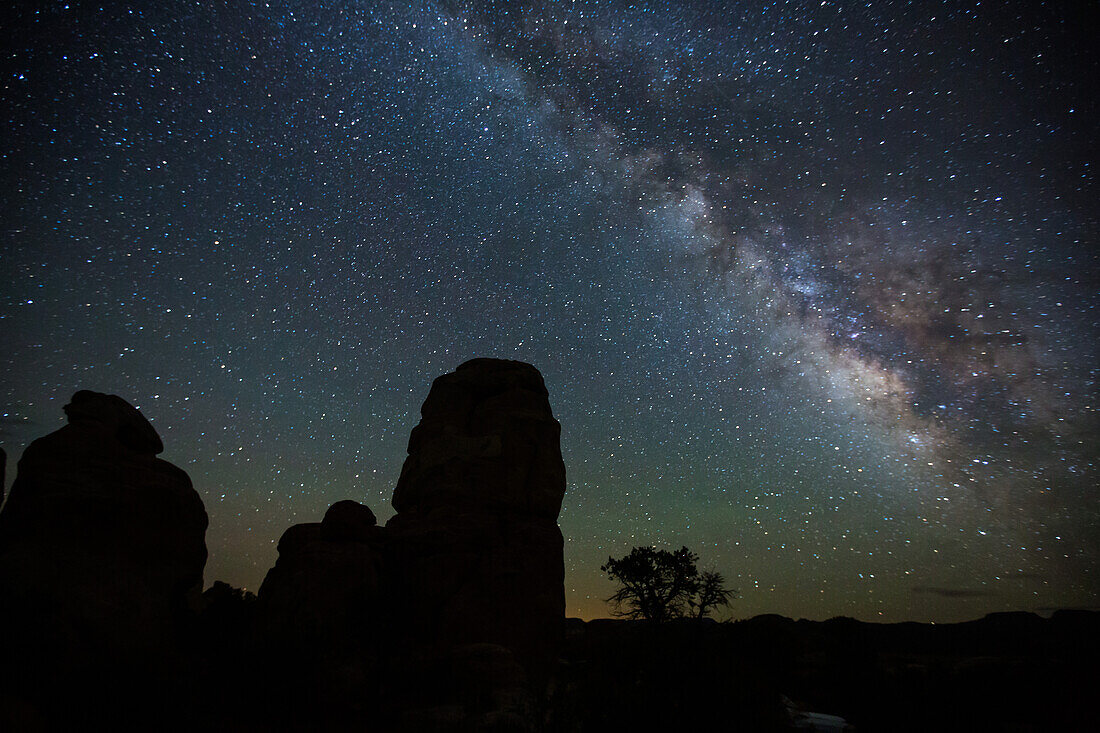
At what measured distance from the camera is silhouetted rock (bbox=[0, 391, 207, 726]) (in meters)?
13.7

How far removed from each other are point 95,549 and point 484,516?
46.4 feet

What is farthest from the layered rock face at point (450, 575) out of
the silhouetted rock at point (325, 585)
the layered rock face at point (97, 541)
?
the layered rock face at point (97, 541)

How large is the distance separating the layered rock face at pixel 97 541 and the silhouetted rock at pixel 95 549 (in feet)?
0.09

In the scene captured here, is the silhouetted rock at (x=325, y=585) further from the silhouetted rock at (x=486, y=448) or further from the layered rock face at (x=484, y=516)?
the silhouetted rock at (x=486, y=448)

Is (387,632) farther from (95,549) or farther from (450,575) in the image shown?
(95,549)

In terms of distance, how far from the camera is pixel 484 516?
2484 cm

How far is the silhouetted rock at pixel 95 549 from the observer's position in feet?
45.1

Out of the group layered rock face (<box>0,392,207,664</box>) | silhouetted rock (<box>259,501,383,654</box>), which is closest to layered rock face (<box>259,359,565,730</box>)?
silhouetted rock (<box>259,501,383,654</box>)

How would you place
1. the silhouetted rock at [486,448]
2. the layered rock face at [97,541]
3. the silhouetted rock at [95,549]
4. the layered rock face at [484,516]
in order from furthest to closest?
the silhouetted rock at [486,448], the layered rock face at [484,516], the layered rock face at [97,541], the silhouetted rock at [95,549]

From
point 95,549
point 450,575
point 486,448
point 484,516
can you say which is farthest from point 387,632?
point 95,549

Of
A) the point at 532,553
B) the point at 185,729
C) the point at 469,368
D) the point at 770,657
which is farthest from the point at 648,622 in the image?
the point at 185,729

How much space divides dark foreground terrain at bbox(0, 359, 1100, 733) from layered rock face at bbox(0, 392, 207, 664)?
2.2 inches

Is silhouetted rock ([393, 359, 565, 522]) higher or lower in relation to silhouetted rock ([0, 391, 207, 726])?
higher

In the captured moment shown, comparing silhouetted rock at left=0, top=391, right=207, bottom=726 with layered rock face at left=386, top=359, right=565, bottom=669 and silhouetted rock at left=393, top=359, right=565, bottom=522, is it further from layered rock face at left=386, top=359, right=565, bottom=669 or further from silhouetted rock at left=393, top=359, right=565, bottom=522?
silhouetted rock at left=393, top=359, right=565, bottom=522
